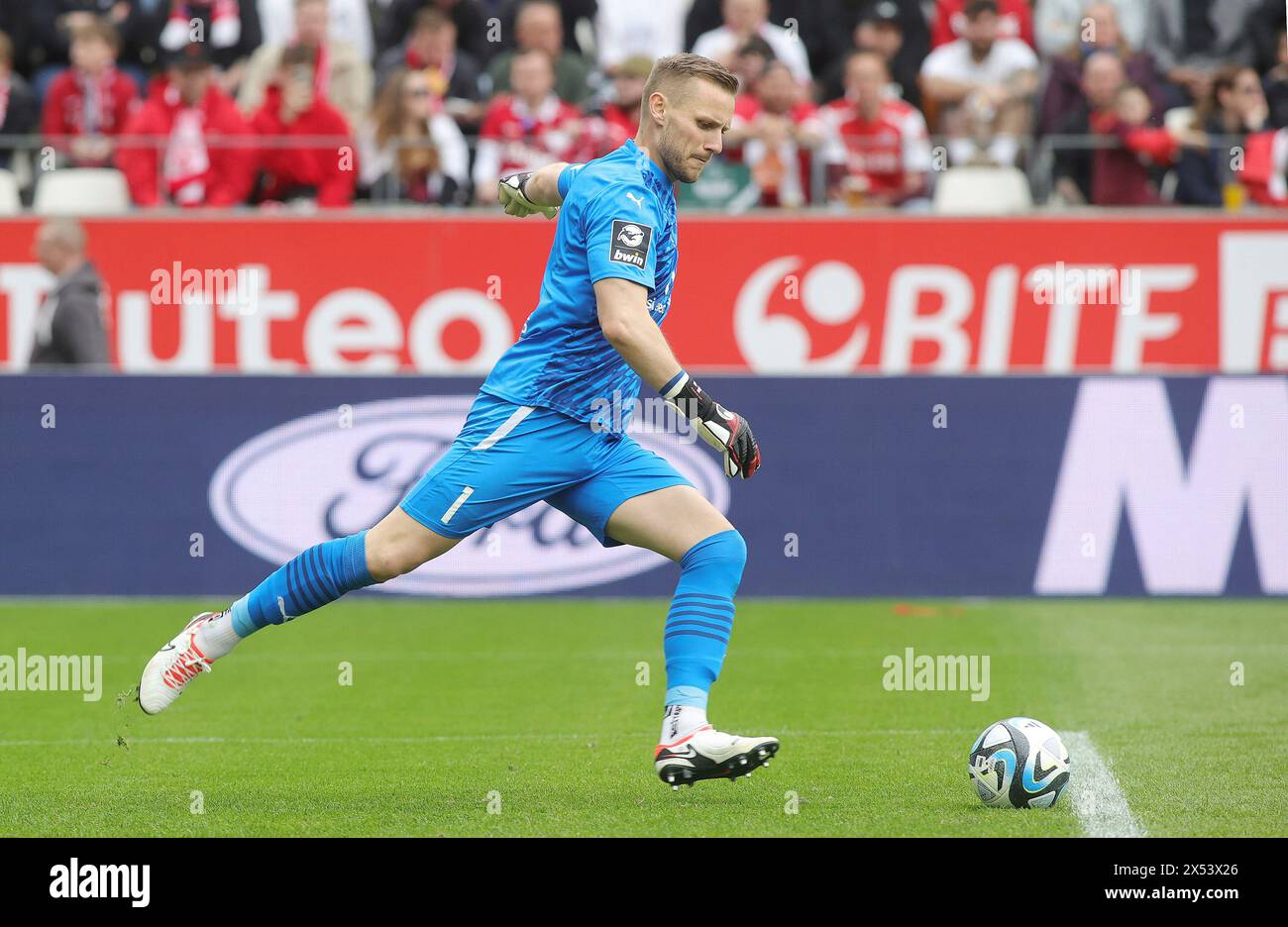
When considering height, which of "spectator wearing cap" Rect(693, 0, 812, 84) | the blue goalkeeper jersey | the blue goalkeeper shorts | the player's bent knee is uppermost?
"spectator wearing cap" Rect(693, 0, 812, 84)

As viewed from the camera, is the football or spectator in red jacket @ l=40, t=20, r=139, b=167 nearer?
the football

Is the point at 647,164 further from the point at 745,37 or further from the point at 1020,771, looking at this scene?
the point at 745,37

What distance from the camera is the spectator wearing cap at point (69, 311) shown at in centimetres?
1353

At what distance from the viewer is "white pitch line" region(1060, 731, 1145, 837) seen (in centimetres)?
559

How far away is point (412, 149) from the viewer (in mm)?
15133

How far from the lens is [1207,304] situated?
50.9ft

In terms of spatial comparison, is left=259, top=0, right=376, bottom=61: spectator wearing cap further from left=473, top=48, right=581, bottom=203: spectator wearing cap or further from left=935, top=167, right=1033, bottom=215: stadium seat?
left=935, top=167, right=1033, bottom=215: stadium seat

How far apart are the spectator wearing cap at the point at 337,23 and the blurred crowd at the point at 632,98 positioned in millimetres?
21

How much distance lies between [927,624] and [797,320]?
4879mm

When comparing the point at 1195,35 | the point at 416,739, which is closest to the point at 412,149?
the point at 1195,35

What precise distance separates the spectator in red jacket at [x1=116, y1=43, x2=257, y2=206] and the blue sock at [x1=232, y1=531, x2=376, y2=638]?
31.6ft

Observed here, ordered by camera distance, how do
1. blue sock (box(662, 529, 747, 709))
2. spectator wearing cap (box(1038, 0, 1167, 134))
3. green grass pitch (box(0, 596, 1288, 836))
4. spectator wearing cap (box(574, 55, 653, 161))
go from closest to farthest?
green grass pitch (box(0, 596, 1288, 836)), blue sock (box(662, 529, 747, 709)), spectator wearing cap (box(574, 55, 653, 161)), spectator wearing cap (box(1038, 0, 1167, 134))

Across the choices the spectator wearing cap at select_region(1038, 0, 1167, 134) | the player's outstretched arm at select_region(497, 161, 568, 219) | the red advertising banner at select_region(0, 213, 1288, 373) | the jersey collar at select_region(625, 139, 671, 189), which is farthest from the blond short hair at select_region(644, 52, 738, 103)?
the spectator wearing cap at select_region(1038, 0, 1167, 134)

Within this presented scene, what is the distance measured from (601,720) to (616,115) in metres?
8.12
